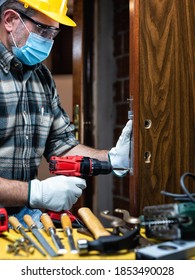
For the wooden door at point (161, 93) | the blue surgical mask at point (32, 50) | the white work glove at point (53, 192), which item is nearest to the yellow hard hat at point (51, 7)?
the blue surgical mask at point (32, 50)

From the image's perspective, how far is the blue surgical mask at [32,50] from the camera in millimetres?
1611

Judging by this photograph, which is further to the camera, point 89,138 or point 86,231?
point 89,138

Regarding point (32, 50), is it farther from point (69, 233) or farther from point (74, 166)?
point (69, 233)

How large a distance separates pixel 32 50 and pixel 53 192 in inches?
24.5

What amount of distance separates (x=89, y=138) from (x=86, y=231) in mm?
1618

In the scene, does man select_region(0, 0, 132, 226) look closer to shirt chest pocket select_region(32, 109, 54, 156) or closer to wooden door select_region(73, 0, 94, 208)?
shirt chest pocket select_region(32, 109, 54, 156)

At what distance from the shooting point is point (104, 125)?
2.73 metres

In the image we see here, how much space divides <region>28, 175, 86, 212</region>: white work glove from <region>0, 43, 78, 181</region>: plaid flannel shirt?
0.25m

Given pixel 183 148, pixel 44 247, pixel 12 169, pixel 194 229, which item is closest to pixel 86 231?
pixel 44 247

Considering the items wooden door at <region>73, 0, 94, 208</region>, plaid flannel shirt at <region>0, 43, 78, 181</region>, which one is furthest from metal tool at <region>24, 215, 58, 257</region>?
wooden door at <region>73, 0, 94, 208</region>

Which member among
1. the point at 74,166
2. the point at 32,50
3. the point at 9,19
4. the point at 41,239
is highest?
the point at 9,19

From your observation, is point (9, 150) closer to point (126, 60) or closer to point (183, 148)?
point (183, 148)

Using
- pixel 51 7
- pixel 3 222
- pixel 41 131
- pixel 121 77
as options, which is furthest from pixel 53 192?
pixel 121 77

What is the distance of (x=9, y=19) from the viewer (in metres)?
1.62
